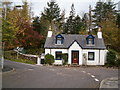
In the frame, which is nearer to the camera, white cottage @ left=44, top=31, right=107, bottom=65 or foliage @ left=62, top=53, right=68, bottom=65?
foliage @ left=62, top=53, right=68, bottom=65

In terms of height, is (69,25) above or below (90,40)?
above

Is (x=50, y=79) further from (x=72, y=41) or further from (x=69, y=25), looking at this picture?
(x=69, y=25)

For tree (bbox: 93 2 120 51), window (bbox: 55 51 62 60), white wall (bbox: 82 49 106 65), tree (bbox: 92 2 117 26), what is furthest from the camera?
tree (bbox: 92 2 117 26)

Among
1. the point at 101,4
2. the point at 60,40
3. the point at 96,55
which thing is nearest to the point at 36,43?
the point at 60,40

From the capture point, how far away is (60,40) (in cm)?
3522

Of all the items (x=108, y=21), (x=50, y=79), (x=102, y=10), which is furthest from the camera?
(x=102, y=10)

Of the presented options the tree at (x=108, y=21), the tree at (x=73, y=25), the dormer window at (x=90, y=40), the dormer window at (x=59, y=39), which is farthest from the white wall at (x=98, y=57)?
the tree at (x=73, y=25)

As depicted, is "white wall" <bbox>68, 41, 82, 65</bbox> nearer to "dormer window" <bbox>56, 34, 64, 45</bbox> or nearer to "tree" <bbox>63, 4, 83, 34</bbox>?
"dormer window" <bbox>56, 34, 64, 45</bbox>

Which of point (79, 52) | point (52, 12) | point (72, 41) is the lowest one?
point (79, 52)

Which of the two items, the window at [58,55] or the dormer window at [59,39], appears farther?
the dormer window at [59,39]

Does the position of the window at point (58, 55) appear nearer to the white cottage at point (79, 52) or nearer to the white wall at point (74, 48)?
the white cottage at point (79, 52)

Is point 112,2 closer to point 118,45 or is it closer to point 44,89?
point 118,45

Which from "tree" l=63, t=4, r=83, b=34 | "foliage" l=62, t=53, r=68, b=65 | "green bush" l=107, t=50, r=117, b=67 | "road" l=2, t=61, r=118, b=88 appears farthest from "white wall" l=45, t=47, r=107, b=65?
"tree" l=63, t=4, r=83, b=34

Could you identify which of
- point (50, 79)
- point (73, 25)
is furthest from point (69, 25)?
point (50, 79)
